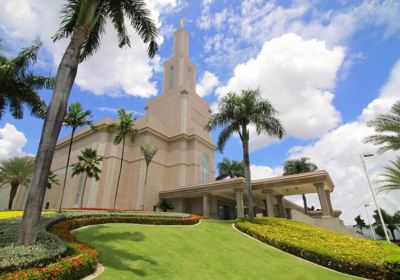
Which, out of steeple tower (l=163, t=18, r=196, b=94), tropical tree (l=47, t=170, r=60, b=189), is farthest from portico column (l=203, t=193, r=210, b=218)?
tropical tree (l=47, t=170, r=60, b=189)

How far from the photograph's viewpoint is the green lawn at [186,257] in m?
8.19

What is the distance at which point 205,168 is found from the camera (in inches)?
1652

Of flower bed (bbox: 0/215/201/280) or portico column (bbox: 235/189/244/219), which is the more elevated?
portico column (bbox: 235/189/244/219)

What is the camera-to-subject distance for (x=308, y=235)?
1656 centimetres

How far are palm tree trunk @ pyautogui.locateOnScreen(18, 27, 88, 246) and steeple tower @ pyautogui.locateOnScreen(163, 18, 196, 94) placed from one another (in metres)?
35.3

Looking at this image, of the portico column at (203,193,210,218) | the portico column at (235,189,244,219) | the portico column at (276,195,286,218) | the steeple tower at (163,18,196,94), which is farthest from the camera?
the steeple tower at (163,18,196,94)

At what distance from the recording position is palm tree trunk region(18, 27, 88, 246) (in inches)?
307

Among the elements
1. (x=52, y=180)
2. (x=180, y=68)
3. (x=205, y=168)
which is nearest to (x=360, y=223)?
(x=205, y=168)

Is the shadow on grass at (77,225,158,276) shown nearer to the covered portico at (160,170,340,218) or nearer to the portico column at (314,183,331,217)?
the covered portico at (160,170,340,218)

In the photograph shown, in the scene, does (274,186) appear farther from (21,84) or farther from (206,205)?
(21,84)

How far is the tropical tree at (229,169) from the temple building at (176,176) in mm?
4363

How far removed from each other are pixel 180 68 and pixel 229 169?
21361 millimetres

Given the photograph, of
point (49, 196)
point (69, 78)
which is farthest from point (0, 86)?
point (49, 196)

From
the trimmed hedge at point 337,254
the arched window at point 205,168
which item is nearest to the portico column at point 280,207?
the arched window at point 205,168
